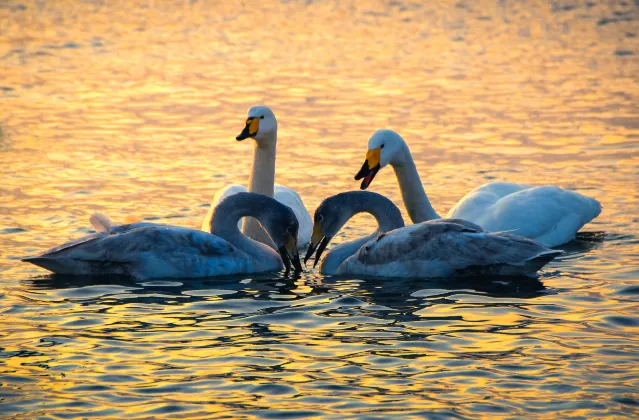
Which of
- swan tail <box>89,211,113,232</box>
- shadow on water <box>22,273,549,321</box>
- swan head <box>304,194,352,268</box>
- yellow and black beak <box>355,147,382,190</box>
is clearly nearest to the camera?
shadow on water <box>22,273,549,321</box>

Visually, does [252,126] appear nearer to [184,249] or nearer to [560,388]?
[184,249]

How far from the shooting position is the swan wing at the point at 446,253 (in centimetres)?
1037

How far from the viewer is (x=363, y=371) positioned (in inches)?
308

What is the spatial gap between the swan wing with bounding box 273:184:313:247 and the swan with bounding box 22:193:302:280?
1197 mm

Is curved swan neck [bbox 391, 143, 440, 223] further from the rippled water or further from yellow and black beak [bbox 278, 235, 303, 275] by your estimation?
yellow and black beak [bbox 278, 235, 303, 275]

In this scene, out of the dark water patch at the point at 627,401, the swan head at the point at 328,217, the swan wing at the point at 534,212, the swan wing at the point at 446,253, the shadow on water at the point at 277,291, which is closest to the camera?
the dark water patch at the point at 627,401

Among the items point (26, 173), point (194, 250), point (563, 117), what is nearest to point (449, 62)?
point (563, 117)

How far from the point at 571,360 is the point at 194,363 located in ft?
7.98

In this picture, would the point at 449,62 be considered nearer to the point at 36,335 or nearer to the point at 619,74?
the point at 619,74

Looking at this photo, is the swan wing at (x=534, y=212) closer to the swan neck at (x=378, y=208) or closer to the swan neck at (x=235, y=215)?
the swan neck at (x=378, y=208)

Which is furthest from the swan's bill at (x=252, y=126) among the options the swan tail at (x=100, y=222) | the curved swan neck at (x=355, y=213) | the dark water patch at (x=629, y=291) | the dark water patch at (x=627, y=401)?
the dark water patch at (x=627, y=401)

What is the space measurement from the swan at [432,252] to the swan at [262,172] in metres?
1.03

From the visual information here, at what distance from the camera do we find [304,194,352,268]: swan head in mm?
11023

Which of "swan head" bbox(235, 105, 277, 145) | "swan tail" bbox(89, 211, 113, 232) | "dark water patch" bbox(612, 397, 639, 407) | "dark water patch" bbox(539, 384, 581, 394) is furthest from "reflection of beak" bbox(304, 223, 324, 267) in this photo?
"dark water patch" bbox(612, 397, 639, 407)
